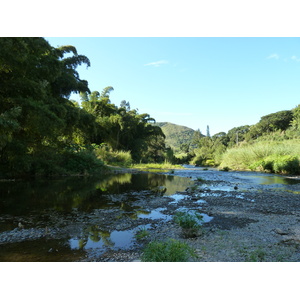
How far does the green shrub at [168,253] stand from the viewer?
8.53 feet

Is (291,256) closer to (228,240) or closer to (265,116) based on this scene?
(228,240)

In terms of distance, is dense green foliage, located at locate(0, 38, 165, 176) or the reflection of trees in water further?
dense green foliage, located at locate(0, 38, 165, 176)

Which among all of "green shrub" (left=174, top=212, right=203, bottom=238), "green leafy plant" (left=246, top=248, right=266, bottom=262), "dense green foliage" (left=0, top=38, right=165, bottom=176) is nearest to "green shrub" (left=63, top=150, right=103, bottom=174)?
"dense green foliage" (left=0, top=38, right=165, bottom=176)

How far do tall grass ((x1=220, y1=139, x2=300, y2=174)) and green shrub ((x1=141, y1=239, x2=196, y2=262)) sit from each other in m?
14.2

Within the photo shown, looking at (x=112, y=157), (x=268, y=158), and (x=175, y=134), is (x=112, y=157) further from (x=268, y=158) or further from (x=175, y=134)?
(x=175, y=134)

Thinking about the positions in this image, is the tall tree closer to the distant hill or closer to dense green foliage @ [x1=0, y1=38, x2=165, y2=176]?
dense green foliage @ [x1=0, y1=38, x2=165, y2=176]

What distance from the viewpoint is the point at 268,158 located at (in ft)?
57.1

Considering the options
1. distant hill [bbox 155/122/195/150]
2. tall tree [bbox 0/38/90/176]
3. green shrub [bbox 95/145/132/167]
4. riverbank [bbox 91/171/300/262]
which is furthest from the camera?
distant hill [bbox 155/122/195/150]

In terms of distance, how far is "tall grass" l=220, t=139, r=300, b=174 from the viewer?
14688 millimetres

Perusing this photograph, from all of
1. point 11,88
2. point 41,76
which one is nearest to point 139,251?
point 11,88

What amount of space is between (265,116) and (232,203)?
62.0 meters

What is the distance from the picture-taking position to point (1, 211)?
17.0 ft

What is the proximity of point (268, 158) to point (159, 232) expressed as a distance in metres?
16.3

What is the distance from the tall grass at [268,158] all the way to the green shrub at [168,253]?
14.2 m
